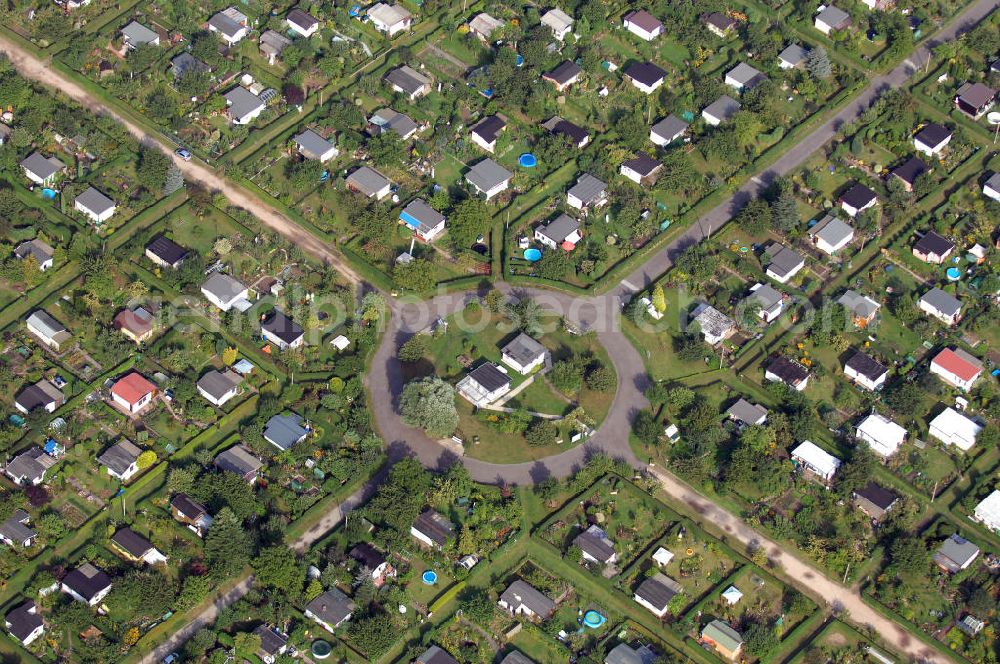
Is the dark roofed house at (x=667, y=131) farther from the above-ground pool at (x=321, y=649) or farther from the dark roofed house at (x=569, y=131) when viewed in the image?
the above-ground pool at (x=321, y=649)

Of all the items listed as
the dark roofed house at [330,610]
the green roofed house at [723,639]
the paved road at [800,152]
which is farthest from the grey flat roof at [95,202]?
the green roofed house at [723,639]

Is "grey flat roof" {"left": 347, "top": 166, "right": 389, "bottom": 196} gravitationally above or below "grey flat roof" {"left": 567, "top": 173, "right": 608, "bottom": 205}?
below

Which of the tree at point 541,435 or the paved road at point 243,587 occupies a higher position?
the tree at point 541,435

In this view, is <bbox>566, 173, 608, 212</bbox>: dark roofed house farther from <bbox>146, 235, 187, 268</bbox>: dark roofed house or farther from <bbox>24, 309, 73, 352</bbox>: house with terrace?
<bbox>24, 309, 73, 352</bbox>: house with terrace

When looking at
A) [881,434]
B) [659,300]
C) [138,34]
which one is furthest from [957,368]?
[138,34]

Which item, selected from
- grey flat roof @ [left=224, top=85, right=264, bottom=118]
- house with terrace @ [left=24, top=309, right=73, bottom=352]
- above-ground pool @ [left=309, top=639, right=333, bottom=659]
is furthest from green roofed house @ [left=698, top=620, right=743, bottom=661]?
grey flat roof @ [left=224, top=85, right=264, bottom=118]

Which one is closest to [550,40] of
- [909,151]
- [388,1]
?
[388,1]

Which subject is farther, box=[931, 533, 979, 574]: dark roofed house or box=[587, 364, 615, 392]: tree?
box=[587, 364, 615, 392]: tree
